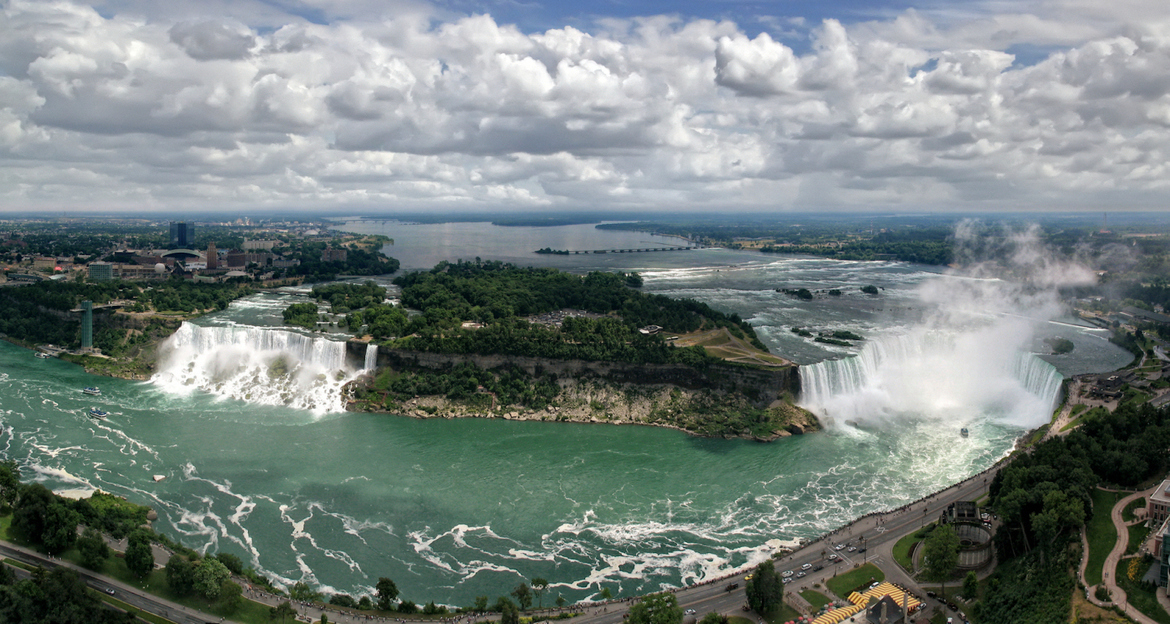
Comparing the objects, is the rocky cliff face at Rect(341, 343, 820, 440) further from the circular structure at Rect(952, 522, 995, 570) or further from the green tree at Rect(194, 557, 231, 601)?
the green tree at Rect(194, 557, 231, 601)

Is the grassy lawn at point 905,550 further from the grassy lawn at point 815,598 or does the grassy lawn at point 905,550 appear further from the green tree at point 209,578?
the green tree at point 209,578

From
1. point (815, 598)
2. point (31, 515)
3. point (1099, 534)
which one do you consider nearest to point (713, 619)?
point (815, 598)

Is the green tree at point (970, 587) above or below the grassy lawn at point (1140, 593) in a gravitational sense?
below

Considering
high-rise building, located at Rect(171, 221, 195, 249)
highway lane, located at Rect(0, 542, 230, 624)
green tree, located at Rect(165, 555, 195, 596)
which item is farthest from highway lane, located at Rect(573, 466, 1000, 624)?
high-rise building, located at Rect(171, 221, 195, 249)

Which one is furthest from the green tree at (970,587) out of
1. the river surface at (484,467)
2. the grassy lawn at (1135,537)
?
the river surface at (484,467)

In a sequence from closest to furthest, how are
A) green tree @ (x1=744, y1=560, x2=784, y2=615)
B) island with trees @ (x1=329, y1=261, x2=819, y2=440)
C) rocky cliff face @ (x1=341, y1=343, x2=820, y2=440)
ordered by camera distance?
green tree @ (x1=744, y1=560, x2=784, y2=615) → rocky cliff face @ (x1=341, y1=343, x2=820, y2=440) → island with trees @ (x1=329, y1=261, x2=819, y2=440)
